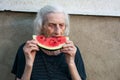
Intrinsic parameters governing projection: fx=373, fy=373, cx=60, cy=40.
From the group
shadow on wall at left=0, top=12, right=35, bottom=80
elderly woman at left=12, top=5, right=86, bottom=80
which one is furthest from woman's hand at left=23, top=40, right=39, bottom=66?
shadow on wall at left=0, top=12, right=35, bottom=80

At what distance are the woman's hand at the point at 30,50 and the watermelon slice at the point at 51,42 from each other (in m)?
0.06

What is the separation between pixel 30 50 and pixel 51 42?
223 millimetres

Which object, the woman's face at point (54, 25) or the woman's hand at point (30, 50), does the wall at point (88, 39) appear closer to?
the woman's face at point (54, 25)

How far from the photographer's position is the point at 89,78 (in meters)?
4.16

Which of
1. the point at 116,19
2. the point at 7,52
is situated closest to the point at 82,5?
the point at 116,19

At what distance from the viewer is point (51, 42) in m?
3.52

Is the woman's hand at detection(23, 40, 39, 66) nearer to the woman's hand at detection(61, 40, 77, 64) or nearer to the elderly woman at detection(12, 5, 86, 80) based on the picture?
the elderly woman at detection(12, 5, 86, 80)

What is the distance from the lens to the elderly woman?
3.53 meters

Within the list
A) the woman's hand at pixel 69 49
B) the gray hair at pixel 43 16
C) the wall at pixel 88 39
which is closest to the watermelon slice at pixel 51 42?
the woman's hand at pixel 69 49

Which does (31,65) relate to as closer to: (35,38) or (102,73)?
(35,38)

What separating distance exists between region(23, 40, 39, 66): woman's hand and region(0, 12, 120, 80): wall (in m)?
0.65

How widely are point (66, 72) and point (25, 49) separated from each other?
533 mm

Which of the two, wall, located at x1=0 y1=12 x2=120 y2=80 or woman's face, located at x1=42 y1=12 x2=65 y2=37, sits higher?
woman's face, located at x1=42 y1=12 x2=65 y2=37

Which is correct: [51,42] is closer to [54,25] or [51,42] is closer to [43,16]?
A: [54,25]
